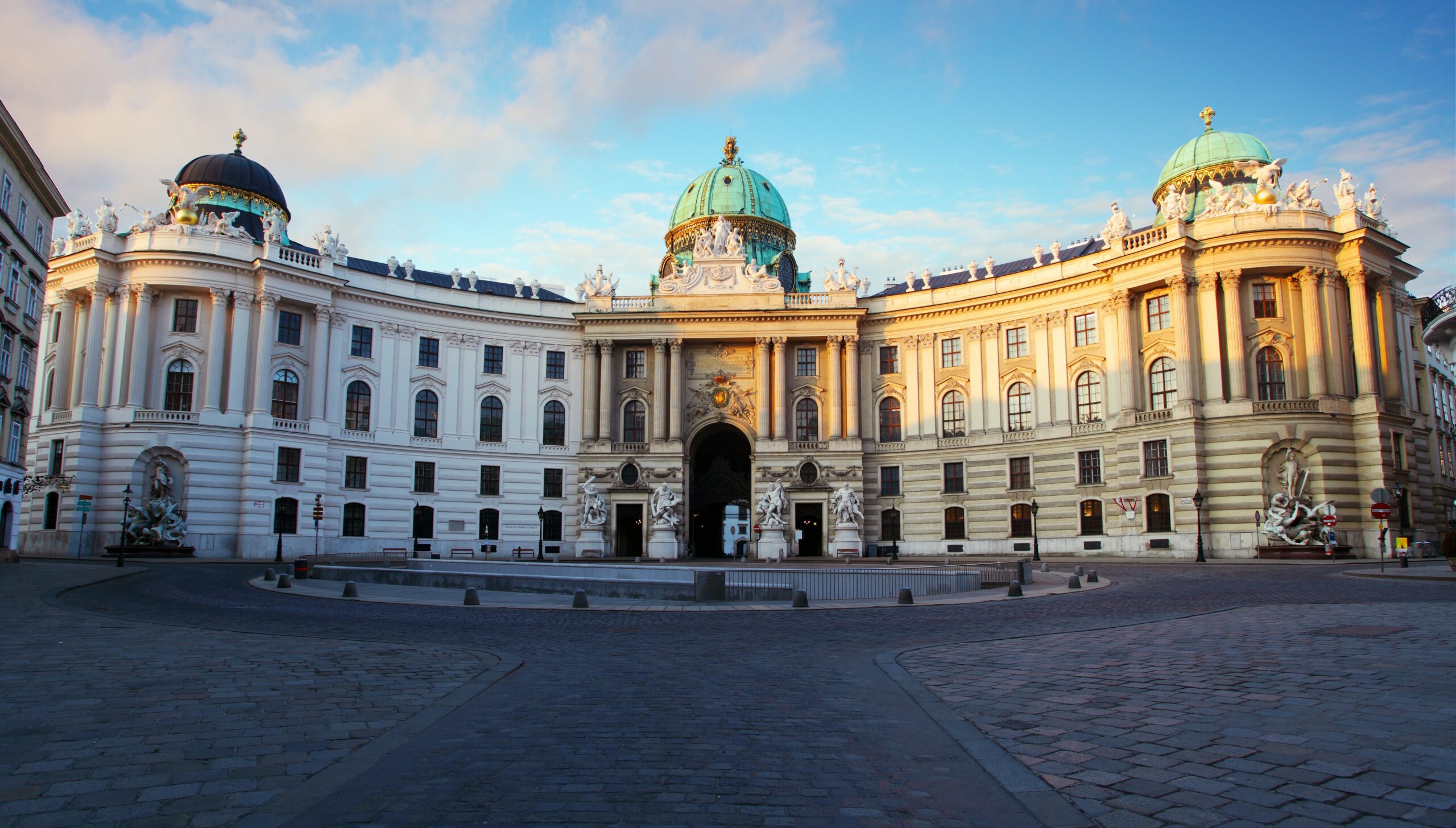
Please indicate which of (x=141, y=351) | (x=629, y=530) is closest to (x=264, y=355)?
(x=141, y=351)

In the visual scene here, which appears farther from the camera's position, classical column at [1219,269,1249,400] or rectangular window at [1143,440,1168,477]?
rectangular window at [1143,440,1168,477]

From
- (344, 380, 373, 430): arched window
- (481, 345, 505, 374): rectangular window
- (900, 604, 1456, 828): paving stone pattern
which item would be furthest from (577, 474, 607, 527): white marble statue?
(900, 604, 1456, 828): paving stone pattern

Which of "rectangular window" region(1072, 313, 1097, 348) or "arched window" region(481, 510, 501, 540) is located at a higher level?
"rectangular window" region(1072, 313, 1097, 348)

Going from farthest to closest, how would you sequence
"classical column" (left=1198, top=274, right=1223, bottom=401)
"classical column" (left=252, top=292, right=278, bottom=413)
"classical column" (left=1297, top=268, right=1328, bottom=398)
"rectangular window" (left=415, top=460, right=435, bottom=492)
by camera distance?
"rectangular window" (left=415, top=460, right=435, bottom=492) < "classical column" (left=252, top=292, right=278, bottom=413) < "classical column" (left=1198, top=274, right=1223, bottom=401) < "classical column" (left=1297, top=268, right=1328, bottom=398)

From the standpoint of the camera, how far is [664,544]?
54500 millimetres

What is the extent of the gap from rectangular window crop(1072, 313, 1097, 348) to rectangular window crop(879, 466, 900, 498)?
13.2m

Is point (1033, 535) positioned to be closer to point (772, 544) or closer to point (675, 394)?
point (772, 544)

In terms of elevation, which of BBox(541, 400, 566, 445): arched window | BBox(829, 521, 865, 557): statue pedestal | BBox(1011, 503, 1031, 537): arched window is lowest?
BBox(829, 521, 865, 557): statue pedestal

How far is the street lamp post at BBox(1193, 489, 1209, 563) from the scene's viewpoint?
41125 millimetres

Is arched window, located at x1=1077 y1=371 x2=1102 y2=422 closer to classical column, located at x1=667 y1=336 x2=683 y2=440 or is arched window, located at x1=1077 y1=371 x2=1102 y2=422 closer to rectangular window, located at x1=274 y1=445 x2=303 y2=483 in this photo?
classical column, located at x1=667 y1=336 x2=683 y2=440

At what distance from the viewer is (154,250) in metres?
49.5

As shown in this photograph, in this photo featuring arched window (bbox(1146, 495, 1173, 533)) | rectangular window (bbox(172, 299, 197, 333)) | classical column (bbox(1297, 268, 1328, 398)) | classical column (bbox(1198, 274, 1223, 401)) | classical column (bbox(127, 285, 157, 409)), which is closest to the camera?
classical column (bbox(1297, 268, 1328, 398))

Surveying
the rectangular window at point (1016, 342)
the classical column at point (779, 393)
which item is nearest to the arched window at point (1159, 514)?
the rectangular window at point (1016, 342)

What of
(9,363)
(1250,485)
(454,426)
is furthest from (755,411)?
(9,363)
